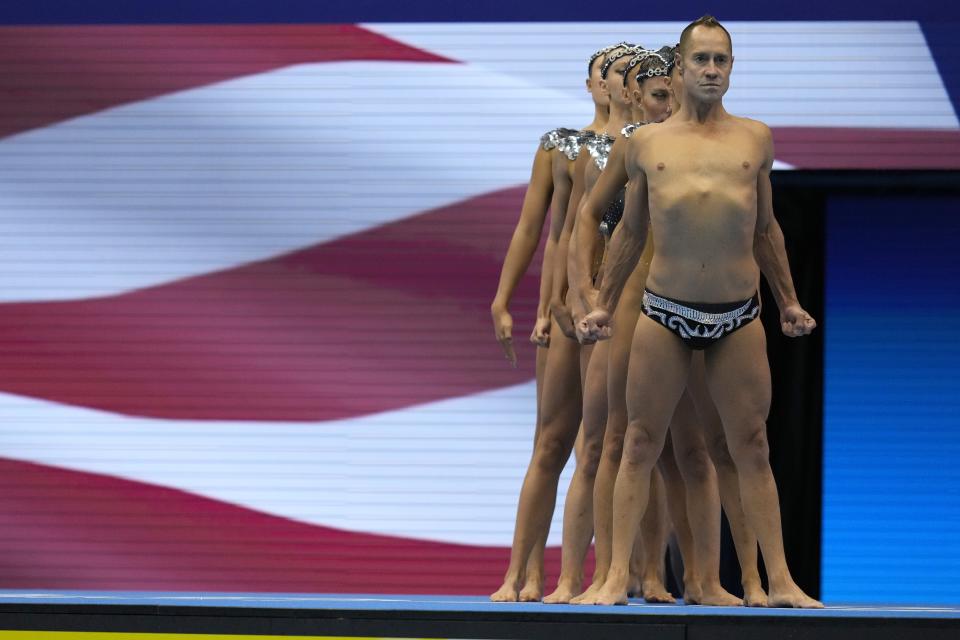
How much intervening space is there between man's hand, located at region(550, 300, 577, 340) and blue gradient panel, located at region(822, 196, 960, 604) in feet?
9.21

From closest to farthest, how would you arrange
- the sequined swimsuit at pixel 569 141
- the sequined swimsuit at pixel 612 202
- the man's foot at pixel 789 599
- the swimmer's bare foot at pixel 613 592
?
1. the man's foot at pixel 789 599
2. the swimmer's bare foot at pixel 613 592
3. the sequined swimsuit at pixel 612 202
4. the sequined swimsuit at pixel 569 141

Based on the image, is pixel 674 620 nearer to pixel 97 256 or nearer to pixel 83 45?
pixel 97 256

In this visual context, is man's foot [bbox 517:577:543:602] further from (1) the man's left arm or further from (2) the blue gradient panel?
(2) the blue gradient panel

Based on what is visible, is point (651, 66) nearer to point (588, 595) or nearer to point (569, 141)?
point (569, 141)

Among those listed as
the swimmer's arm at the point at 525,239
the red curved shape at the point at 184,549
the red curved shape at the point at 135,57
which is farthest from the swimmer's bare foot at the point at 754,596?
the red curved shape at the point at 135,57

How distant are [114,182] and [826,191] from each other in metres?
4.00

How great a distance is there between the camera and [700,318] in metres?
5.41

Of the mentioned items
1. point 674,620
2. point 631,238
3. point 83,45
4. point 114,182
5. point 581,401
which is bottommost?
point 674,620

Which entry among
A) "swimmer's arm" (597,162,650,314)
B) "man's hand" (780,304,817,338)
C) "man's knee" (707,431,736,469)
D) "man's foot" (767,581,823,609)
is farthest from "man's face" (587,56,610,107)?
"man's foot" (767,581,823,609)

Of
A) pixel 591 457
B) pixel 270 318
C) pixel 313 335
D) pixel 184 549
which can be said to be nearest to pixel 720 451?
pixel 591 457

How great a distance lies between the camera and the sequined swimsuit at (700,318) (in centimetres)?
541

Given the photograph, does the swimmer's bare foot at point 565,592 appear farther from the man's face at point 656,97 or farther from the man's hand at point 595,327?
the man's face at point 656,97

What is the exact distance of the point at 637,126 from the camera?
6012mm

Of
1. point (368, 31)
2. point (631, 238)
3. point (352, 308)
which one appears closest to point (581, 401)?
point (631, 238)
